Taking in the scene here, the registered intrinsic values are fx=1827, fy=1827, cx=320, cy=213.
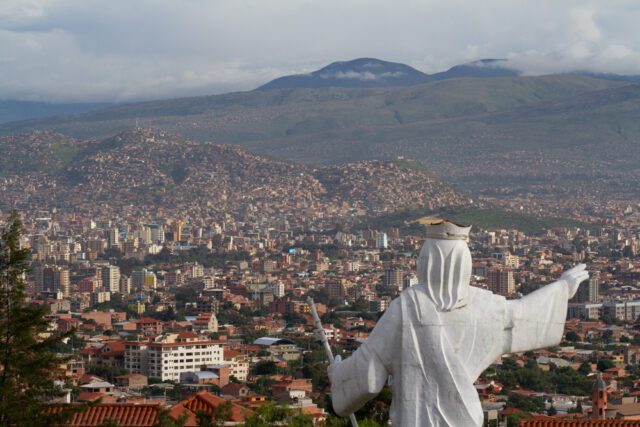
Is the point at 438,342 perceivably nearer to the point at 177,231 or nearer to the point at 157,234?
the point at 157,234

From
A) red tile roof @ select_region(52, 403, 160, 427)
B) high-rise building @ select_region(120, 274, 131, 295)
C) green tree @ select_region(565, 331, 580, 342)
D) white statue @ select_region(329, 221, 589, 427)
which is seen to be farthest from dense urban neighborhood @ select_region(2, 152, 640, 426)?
white statue @ select_region(329, 221, 589, 427)

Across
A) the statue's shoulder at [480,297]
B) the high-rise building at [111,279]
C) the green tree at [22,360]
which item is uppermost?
the statue's shoulder at [480,297]

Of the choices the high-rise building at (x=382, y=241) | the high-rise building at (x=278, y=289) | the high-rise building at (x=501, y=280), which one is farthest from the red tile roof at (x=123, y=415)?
the high-rise building at (x=382, y=241)

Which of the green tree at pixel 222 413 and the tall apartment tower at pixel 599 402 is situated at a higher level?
the green tree at pixel 222 413

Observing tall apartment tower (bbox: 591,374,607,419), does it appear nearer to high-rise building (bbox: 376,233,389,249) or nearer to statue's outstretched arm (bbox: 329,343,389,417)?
statue's outstretched arm (bbox: 329,343,389,417)

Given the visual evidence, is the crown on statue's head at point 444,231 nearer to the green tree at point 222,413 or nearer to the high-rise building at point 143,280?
the green tree at point 222,413

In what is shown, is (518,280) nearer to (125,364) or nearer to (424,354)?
(125,364)
